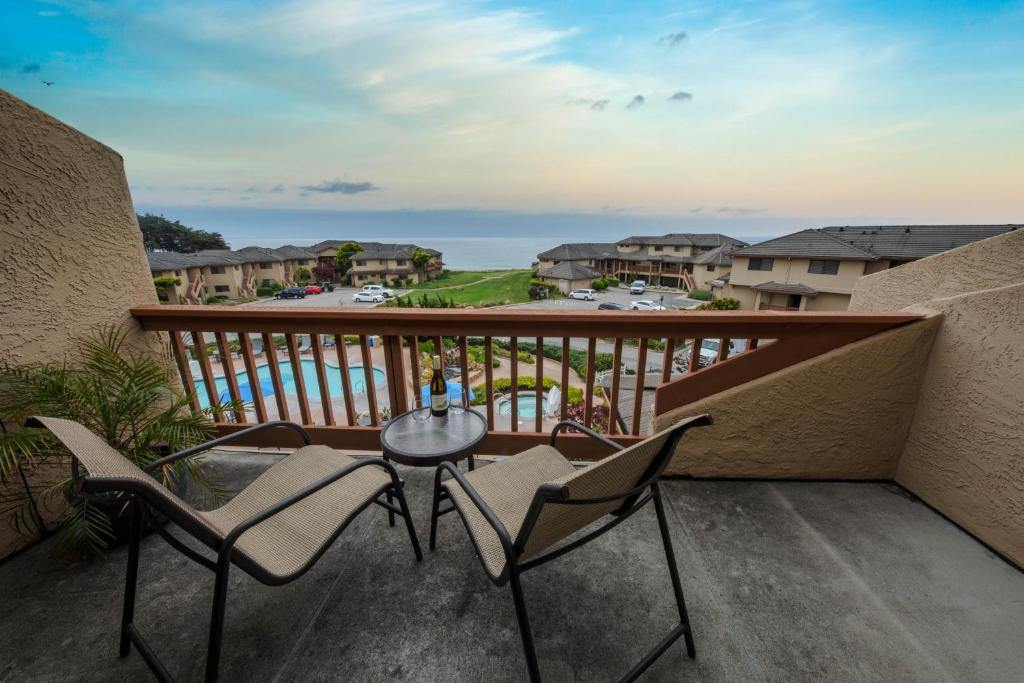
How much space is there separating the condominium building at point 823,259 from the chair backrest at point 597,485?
13.1 m

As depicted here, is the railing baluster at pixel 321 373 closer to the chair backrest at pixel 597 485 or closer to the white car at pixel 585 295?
the chair backrest at pixel 597 485

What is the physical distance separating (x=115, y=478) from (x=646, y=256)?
35.3 m

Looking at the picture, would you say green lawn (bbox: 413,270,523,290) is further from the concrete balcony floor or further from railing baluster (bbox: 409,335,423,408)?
the concrete balcony floor

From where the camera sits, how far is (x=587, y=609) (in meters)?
1.35

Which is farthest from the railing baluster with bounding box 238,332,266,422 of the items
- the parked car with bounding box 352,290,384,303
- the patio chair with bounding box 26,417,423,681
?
the parked car with bounding box 352,290,384,303

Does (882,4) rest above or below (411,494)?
above

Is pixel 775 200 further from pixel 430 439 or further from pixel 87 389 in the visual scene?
pixel 87 389

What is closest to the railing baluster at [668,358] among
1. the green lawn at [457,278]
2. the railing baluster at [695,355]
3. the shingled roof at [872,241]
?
the railing baluster at [695,355]

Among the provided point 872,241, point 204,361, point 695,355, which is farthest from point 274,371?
point 872,241

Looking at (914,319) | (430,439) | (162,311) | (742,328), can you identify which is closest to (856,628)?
(742,328)

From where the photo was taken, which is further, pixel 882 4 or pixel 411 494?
pixel 882 4

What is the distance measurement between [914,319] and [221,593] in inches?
124

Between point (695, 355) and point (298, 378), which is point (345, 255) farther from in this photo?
point (695, 355)

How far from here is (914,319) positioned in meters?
1.82
